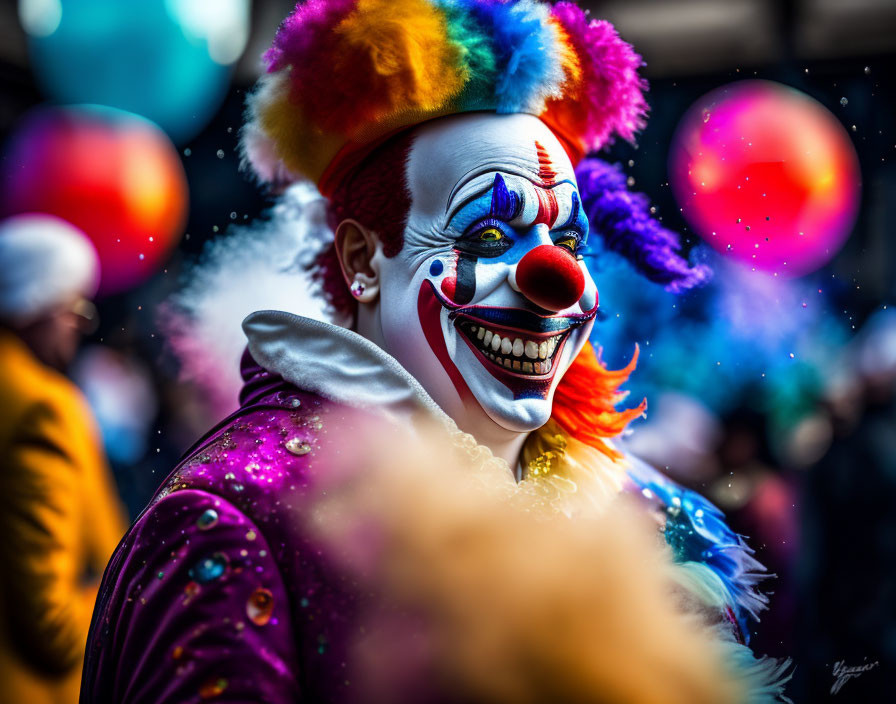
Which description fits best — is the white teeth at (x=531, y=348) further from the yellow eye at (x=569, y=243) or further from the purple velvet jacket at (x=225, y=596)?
the purple velvet jacket at (x=225, y=596)

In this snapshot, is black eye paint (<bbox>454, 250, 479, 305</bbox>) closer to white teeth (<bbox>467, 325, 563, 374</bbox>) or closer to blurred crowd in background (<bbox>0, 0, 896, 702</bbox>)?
white teeth (<bbox>467, 325, 563, 374</bbox>)

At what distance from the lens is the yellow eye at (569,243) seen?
155cm

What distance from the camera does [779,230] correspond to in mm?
2012

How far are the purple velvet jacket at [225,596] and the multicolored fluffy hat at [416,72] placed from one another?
55 centimetres

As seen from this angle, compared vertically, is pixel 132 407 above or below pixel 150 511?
below

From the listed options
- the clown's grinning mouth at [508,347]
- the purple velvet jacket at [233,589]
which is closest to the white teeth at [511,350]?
the clown's grinning mouth at [508,347]

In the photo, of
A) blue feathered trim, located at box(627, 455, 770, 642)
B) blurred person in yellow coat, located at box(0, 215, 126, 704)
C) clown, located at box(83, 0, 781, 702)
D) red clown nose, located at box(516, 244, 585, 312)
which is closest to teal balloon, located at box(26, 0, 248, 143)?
blurred person in yellow coat, located at box(0, 215, 126, 704)

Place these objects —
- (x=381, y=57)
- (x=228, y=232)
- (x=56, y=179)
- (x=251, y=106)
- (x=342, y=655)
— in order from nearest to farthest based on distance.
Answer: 1. (x=342, y=655)
2. (x=381, y=57)
3. (x=251, y=106)
4. (x=228, y=232)
5. (x=56, y=179)

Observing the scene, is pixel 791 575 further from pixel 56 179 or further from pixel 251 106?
pixel 56 179

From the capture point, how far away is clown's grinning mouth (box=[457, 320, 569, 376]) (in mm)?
1461

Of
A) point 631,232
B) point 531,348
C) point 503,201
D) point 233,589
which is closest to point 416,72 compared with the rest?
point 503,201

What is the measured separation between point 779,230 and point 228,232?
122cm

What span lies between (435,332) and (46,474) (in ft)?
4.77

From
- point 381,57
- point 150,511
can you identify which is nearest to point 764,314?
point 381,57
